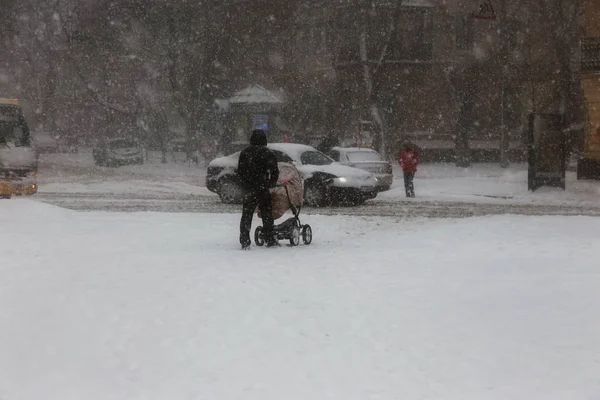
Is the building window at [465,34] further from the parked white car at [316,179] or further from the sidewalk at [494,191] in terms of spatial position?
the parked white car at [316,179]

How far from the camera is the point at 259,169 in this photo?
11992mm

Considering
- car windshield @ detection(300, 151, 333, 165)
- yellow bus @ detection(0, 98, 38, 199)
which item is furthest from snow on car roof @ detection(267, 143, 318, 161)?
yellow bus @ detection(0, 98, 38, 199)

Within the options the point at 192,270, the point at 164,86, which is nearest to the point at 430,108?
the point at 164,86

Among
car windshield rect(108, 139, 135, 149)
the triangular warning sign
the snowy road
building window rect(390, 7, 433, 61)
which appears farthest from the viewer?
car windshield rect(108, 139, 135, 149)

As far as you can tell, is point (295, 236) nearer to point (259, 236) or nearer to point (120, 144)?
point (259, 236)

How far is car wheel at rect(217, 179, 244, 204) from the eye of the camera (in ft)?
69.4

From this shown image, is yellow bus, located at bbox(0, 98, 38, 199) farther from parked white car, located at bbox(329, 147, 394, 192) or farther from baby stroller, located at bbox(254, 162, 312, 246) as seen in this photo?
baby stroller, located at bbox(254, 162, 312, 246)

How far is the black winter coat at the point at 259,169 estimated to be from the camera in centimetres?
1199

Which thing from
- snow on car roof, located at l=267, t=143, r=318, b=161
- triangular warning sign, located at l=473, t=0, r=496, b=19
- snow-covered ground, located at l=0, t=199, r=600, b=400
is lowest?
snow-covered ground, located at l=0, t=199, r=600, b=400

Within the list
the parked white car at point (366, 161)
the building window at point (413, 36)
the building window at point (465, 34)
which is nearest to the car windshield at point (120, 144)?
the building window at point (413, 36)

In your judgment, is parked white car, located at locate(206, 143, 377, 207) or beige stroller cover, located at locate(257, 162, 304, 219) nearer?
beige stroller cover, located at locate(257, 162, 304, 219)

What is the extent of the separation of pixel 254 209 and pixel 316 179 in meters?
8.35

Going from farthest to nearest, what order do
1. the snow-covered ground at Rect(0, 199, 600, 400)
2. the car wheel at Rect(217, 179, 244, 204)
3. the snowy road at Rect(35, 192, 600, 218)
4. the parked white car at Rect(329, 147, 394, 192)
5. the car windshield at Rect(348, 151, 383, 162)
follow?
the car windshield at Rect(348, 151, 383, 162), the parked white car at Rect(329, 147, 394, 192), the car wheel at Rect(217, 179, 244, 204), the snowy road at Rect(35, 192, 600, 218), the snow-covered ground at Rect(0, 199, 600, 400)

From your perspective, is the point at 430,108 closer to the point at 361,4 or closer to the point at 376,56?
the point at 376,56
